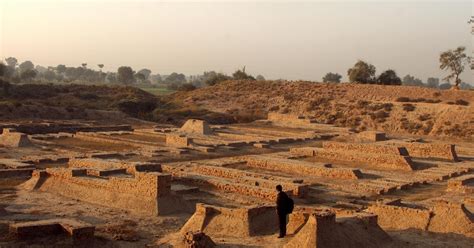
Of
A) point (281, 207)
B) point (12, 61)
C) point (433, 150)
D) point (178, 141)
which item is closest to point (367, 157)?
point (433, 150)

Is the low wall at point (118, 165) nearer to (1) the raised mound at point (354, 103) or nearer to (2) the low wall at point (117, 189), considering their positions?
(2) the low wall at point (117, 189)

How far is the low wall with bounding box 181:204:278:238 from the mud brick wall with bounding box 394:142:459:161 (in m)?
13.7

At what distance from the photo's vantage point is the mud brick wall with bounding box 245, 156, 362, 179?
60.8 ft

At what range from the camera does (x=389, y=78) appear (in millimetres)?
55625

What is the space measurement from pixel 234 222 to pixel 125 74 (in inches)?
4007

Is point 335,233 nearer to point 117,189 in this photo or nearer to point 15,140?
point 117,189

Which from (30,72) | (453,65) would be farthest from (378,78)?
(30,72)

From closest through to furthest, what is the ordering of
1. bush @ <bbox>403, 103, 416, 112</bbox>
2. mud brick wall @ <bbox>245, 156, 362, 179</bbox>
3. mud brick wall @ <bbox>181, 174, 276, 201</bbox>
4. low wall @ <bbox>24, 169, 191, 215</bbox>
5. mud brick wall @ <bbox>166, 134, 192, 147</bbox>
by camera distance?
low wall @ <bbox>24, 169, 191, 215</bbox> < mud brick wall @ <bbox>181, 174, 276, 201</bbox> < mud brick wall @ <bbox>245, 156, 362, 179</bbox> < mud brick wall @ <bbox>166, 134, 192, 147</bbox> < bush @ <bbox>403, 103, 416, 112</bbox>

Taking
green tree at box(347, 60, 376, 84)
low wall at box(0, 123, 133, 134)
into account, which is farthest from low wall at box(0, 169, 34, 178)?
green tree at box(347, 60, 376, 84)

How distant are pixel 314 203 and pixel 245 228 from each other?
4143 millimetres

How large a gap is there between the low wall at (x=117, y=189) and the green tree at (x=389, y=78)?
43.6m

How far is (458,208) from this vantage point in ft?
37.9

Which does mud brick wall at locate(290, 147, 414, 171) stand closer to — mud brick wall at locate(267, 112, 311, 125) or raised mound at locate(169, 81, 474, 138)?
raised mound at locate(169, 81, 474, 138)

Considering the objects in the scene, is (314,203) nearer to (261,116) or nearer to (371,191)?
(371,191)
